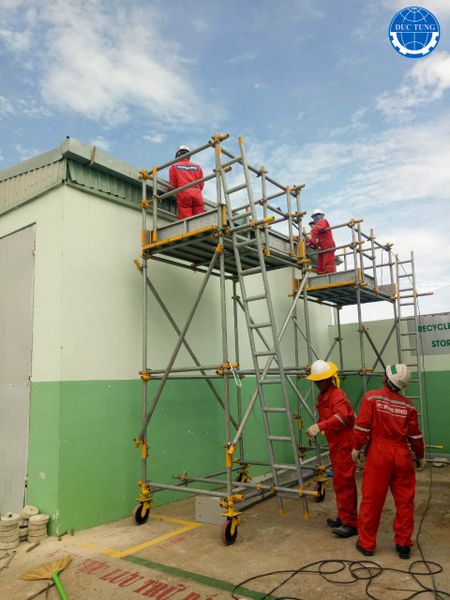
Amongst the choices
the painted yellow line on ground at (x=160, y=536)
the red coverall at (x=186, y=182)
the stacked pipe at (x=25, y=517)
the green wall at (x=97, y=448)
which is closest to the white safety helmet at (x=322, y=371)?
the painted yellow line on ground at (x=160, y=536)

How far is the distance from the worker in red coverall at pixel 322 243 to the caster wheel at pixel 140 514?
6193 mm

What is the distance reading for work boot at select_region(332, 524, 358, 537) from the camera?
5285mm

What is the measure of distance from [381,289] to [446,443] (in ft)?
11.9

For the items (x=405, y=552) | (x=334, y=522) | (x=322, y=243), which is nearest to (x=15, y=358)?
(x=334, y=522)

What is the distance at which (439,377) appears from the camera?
1054 cm

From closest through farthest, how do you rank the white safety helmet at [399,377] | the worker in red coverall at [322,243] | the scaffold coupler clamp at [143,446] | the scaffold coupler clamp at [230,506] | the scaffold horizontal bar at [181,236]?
the white safety helmet at [399,377] < the scaffold coupler clamp at [230,506] < the scaffold horizontal bar at [181,236] < the scaffold coupler clamp at [143,446] < the worker in red coverall at [322,243]

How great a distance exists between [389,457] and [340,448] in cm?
86

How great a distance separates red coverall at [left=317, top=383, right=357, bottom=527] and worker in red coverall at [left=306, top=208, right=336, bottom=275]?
197 inches

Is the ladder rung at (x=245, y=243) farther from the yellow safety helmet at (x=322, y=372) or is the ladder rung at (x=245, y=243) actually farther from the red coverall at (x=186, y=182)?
the yellow safety helmet at (x=322, y=372)

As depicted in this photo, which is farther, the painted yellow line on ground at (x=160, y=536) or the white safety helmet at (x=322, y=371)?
the white safety helmet at (x=322, y=371)

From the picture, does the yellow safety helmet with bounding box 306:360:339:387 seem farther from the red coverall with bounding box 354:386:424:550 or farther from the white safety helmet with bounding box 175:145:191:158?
the white safety helmet with bounding box 175:145:191:158

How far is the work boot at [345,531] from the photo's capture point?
529 centimetres

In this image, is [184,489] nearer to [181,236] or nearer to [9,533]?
[9,533]

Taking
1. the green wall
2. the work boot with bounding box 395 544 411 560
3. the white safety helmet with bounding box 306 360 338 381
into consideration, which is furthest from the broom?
the white safety helmet with bounding box 306 360 338 381
